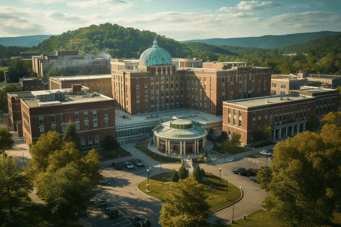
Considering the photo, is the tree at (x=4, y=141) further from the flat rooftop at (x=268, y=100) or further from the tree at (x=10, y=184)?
the flat rooftop at (x=268, y=100)

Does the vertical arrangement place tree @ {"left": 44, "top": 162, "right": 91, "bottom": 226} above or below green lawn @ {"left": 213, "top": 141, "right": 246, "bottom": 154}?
above

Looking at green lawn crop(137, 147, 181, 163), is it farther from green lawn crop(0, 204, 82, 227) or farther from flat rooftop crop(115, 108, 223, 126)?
green lawn crop(0, 204, 82, 227)

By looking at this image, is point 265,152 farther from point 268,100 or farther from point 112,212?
point 112,212

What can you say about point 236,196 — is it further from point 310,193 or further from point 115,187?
point 115,187

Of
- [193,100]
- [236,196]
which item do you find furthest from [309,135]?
[193,100]

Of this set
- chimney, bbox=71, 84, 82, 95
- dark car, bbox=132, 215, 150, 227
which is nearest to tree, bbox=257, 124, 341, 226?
dark car, bbox=132, 215, 150, 227
